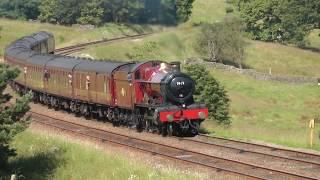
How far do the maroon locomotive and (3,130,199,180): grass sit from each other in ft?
11.7

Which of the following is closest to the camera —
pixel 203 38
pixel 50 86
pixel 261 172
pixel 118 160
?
pixel 261 172

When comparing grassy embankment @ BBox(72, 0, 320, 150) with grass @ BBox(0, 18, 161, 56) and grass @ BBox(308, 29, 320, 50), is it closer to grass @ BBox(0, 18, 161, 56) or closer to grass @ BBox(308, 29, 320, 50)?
grass @ BBox(308, 29, 320, 50)

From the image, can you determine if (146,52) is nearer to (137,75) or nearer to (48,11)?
(48,11)

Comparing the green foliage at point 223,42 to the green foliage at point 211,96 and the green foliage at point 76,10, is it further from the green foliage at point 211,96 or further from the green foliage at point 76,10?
the green foliage at point 211,96

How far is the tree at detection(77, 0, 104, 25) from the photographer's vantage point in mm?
104475

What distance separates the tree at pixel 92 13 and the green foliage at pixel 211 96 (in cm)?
6336

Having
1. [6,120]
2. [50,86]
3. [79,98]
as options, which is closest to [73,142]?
[6,120]

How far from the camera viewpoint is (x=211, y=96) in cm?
4081

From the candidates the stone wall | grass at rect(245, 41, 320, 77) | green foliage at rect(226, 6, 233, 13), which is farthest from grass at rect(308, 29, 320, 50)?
the stone wall

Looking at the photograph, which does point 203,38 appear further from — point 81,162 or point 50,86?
point 81,162

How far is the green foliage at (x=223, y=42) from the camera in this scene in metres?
83.8

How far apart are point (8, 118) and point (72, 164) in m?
2.95

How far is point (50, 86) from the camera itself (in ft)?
130

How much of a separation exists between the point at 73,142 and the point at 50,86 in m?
15.5
